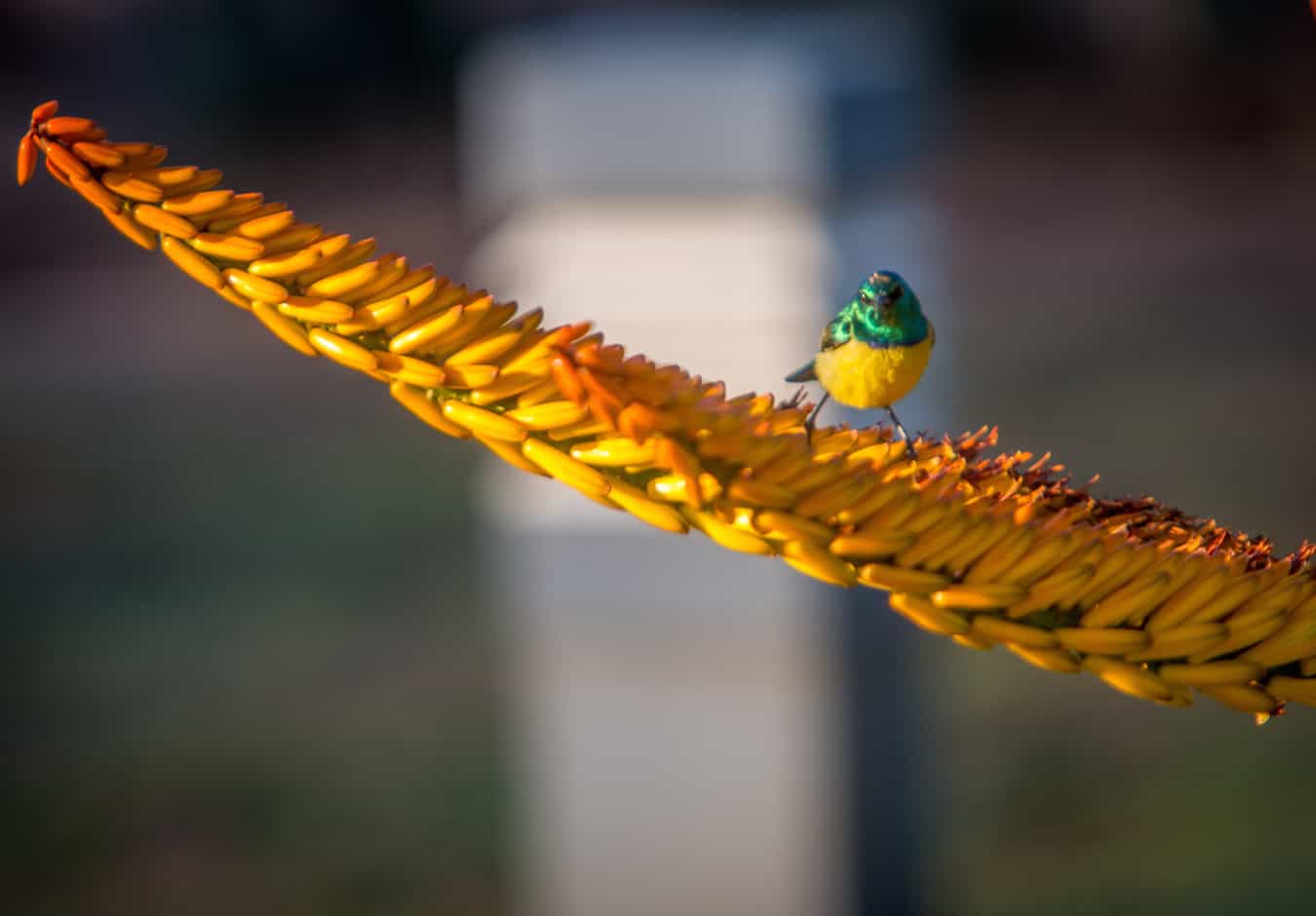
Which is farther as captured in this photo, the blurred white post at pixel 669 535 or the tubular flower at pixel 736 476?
the blurred white post at pixel 669 535

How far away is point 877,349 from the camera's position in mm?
256

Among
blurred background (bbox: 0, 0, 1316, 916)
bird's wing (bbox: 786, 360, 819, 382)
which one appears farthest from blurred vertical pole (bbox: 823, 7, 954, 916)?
bird's wing (bbox: 786, 360, 819, 382)

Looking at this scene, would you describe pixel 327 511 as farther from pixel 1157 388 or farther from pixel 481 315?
pixel 481 315

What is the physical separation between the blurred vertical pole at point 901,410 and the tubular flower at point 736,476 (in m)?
0.69

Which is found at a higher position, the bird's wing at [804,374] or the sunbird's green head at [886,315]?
the sunbird's green head at [886,315]

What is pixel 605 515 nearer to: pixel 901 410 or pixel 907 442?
pixel 901 410

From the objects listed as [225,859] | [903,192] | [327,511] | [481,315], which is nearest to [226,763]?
[225,859]

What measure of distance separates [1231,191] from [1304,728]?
334 centimetres

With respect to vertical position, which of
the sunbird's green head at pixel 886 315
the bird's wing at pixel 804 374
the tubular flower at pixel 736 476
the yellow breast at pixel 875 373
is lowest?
the tubular flower at pixel 736 476

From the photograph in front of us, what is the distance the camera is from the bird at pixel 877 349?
25 centimetres

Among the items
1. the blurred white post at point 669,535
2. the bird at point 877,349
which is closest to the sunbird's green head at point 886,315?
the bird at point 877,349

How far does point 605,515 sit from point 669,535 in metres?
0.05

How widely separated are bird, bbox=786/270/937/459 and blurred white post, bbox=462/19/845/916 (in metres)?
0.57

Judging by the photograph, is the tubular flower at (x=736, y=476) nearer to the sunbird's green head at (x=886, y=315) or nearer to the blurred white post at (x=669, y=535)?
the sunbird's green head at (x=886, y=315)
